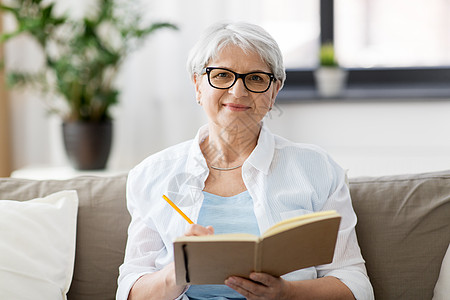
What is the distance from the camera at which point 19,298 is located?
5.00ft

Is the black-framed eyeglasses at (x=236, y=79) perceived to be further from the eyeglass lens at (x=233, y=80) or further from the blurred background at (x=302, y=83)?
the blurred background at (x=302, y=83)

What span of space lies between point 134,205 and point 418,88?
202cm

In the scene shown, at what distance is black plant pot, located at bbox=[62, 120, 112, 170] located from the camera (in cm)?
307

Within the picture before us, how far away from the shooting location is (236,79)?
5.11 ft

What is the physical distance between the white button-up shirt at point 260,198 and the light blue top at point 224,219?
0.07 ft

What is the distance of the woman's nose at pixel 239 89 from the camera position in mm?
1547

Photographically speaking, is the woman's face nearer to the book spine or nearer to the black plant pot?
the book spine

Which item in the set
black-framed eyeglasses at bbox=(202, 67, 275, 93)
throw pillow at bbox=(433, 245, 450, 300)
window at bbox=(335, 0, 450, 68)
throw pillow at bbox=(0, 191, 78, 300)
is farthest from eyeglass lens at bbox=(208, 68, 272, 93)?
window at bbox=(335, 0, 450, 68)

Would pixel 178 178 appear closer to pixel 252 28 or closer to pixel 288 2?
pixel 252 28

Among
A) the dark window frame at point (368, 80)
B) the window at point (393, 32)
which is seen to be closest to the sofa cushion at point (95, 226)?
the dark window frame at point (368, 80)

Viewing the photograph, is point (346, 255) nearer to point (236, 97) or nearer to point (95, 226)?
point (236, 97)

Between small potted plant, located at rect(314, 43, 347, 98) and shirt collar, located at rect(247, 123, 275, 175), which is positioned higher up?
small potted plant, located at rect(314, 43, 347, 98)

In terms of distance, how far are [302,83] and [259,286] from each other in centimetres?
223

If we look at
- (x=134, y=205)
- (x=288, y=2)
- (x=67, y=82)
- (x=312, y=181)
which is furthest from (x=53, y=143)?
(x=312, y=181)
